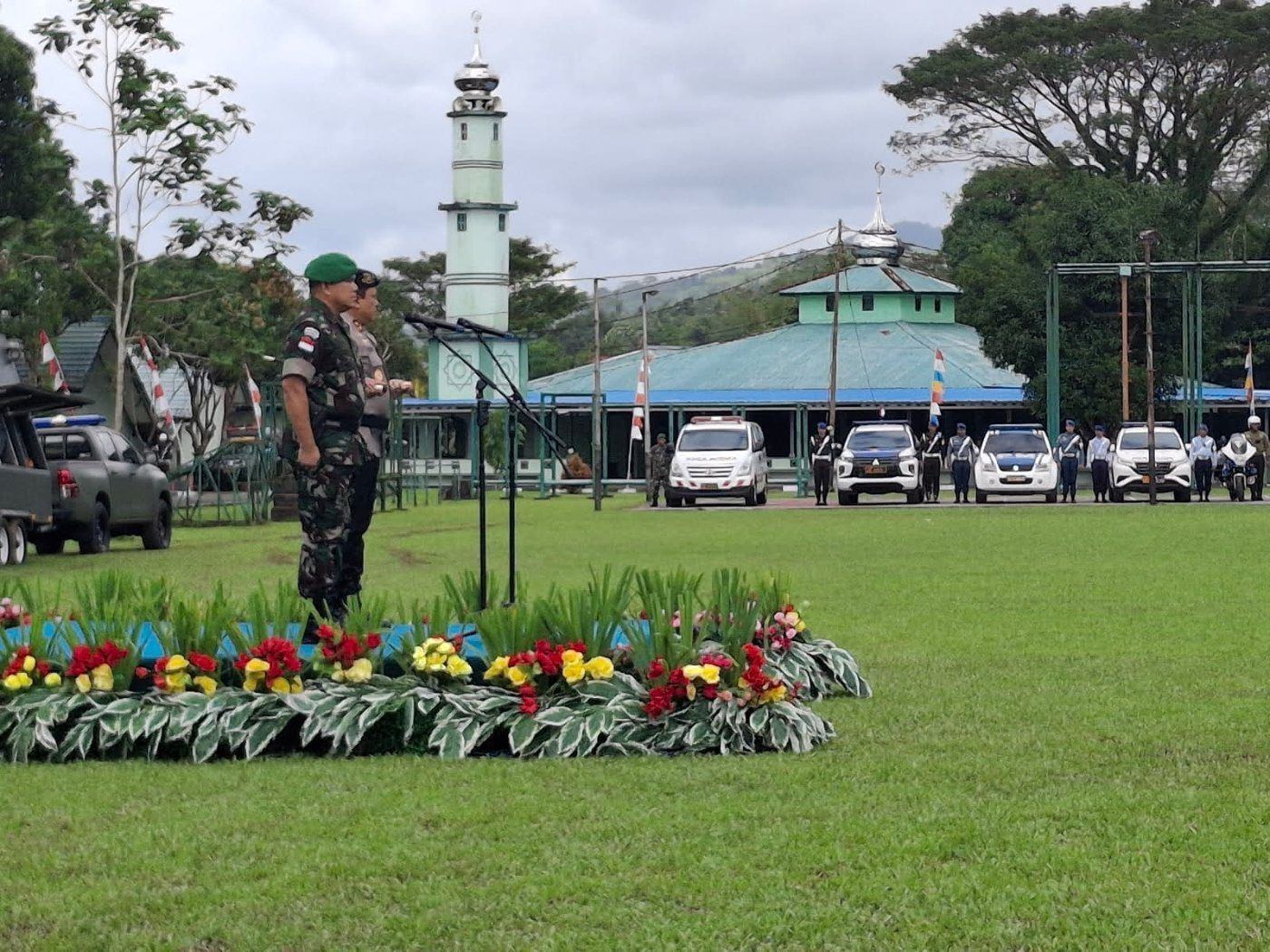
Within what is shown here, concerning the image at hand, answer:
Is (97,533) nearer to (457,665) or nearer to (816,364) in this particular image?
(457,665)

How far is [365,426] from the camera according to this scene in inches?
432

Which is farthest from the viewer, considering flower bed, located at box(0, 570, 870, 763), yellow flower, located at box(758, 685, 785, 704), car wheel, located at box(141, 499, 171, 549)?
car wheel, located at box(141, 499, 171, 549)

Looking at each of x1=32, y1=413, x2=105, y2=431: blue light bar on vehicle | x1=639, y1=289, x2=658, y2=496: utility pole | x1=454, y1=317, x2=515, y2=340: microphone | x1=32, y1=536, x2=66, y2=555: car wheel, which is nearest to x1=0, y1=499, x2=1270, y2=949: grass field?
x1=454, y1=317, x2=515, y2=340: microphone

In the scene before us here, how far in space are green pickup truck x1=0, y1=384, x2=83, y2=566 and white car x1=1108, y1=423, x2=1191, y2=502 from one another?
25270 mm

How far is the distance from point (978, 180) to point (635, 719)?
67914 mm

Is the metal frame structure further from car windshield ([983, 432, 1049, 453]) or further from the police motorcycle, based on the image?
car windshield ([983, 432, 1049, 453])

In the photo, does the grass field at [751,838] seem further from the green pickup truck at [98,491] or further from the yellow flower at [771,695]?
the green pickup truck at [98,491]

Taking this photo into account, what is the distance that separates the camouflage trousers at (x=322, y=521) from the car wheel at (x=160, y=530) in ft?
62.0

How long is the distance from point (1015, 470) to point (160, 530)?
2063cm

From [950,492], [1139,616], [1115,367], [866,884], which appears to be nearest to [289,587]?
[866,884]

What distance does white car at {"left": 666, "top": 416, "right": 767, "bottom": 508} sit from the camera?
44562mm

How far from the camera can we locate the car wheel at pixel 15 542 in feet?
80.0

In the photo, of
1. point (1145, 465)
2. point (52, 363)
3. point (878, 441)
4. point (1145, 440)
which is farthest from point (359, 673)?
point (1145, 440)

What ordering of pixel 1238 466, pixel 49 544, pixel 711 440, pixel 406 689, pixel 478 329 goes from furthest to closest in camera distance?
pixel 711 440, pixel 1238 466, pixel 49 544, pixel 478 329, pixel 406 689
